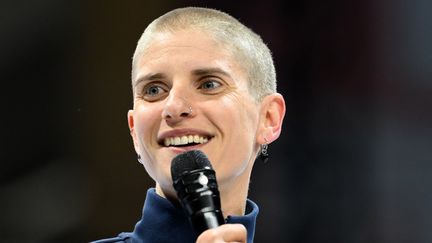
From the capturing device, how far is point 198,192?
1.04 m

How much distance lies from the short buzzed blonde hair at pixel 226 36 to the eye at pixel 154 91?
3.5 inches

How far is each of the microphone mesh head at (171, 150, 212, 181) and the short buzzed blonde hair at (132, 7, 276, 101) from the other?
1.04 ft

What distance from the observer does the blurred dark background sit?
6.54 feet

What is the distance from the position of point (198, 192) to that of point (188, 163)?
8cm

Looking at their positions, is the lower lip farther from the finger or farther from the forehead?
the finger

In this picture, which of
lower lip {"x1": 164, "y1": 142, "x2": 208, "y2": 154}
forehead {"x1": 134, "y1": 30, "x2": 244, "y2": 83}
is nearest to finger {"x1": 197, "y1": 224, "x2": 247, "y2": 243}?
lower lip {"x1": 164, "y1": 142, "x2": 208, "y2": 154}

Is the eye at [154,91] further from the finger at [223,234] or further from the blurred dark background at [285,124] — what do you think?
the blurred dark background at [285,124]

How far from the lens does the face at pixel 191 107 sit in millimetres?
1293

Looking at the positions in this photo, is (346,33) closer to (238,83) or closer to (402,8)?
(402,8)

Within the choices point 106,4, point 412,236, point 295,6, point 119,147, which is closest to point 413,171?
point 412,236

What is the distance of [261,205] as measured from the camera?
7.20 feet

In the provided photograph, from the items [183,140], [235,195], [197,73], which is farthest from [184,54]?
[235,195]

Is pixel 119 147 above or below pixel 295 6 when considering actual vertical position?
below

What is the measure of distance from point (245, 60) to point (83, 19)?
0.80 meters
